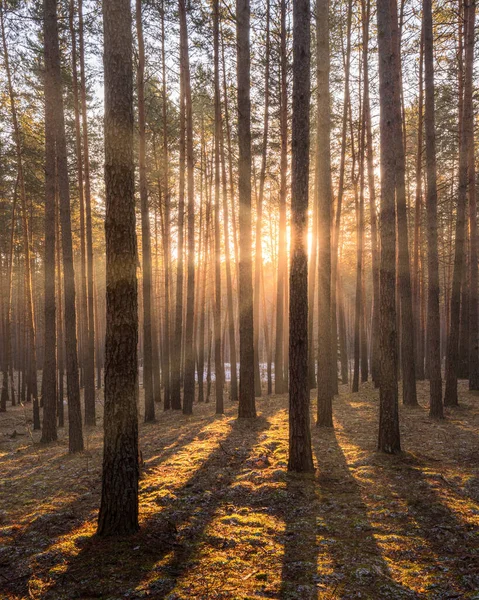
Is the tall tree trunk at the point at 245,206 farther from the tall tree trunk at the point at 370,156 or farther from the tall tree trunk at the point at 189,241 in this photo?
the tall tree trunk at the point at 370,156

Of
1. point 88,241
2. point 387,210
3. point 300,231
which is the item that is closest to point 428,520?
point 300,231

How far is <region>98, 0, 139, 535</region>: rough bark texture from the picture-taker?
14.0 ft

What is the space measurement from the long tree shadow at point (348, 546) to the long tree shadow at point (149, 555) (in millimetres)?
1363

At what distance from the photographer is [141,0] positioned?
40.1ft

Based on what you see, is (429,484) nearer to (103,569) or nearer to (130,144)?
(103,569)

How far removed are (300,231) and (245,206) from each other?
485 cm

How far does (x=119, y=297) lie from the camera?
4293 mm

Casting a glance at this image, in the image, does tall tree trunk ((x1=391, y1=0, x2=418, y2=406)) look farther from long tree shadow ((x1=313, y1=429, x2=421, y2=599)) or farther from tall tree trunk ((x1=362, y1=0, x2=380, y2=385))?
long tree shadow ((x1=313, y1=429, x2=421, y2=599))

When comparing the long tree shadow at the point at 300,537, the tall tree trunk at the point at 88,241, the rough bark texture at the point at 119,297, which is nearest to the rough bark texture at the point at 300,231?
the long tree shadow at the point at 300,537

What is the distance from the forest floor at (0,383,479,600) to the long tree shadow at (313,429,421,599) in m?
0.02

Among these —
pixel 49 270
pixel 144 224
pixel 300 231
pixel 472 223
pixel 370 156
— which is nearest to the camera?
pixel 300 231

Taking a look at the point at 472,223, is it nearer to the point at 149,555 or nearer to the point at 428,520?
the point at 428,520

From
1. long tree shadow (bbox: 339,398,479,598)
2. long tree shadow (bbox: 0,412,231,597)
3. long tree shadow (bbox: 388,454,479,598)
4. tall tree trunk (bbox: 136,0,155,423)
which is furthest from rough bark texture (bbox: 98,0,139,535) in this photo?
tall tree trunk (bbox: 136,0,155,423)

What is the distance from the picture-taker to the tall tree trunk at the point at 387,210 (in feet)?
23.1
